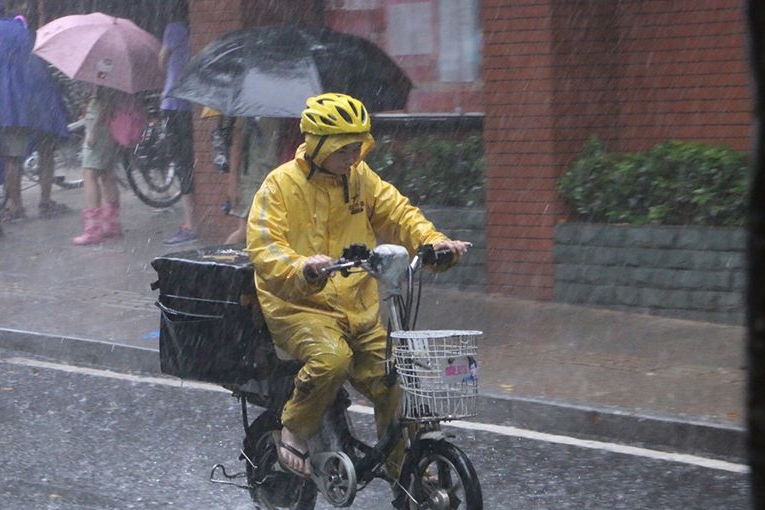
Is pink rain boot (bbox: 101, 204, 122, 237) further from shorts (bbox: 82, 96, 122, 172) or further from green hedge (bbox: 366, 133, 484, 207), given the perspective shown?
green hedge (bbox: 366, 133, 484, 207)

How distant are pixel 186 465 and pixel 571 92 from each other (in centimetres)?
474

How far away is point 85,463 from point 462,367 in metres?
2.84

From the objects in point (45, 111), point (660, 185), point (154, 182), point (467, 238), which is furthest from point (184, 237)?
point (660, 185)

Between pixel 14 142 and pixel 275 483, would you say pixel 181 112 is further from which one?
pixel 275 483

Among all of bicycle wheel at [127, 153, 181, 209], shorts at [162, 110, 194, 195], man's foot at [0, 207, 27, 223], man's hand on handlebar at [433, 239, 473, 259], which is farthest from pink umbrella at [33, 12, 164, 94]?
man's hand on handlebar at [433, 239, 473, 259]

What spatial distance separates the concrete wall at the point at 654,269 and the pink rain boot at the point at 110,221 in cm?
497

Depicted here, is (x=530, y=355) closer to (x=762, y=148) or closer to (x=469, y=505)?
(x=469, y=505)

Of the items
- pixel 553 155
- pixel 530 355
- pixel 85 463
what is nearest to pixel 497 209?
pixel 553 155

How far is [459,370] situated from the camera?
4.32m

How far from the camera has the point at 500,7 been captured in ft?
32.7

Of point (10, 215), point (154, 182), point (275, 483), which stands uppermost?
point (154, 182)

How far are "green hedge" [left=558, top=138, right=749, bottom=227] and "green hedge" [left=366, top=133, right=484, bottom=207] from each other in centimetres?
95

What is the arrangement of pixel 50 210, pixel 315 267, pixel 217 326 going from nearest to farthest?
pixel 315 267, pixel 217 326, pixel 50 210

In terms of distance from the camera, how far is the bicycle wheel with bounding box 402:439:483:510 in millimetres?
4484
